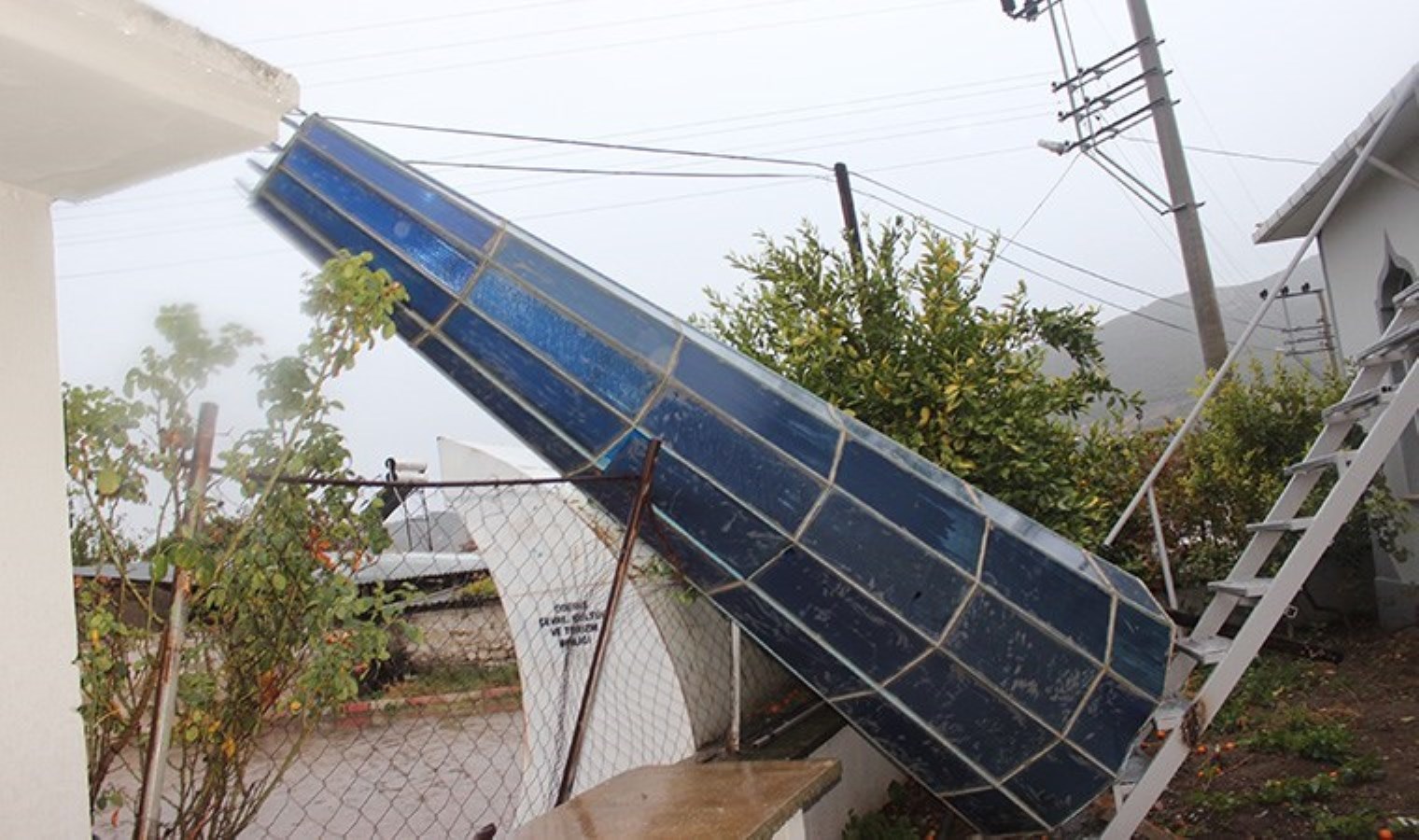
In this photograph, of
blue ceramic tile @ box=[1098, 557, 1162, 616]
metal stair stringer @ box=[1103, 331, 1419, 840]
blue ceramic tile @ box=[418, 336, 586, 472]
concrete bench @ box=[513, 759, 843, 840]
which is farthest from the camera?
metal stair stringer @ box=[1103, 331, 1419, 840]

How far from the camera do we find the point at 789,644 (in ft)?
12.0

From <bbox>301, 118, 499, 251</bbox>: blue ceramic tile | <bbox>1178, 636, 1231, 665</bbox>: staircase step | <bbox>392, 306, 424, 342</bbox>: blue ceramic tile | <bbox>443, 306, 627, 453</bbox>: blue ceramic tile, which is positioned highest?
<bbox>301, 118, 499, 251</bbox>: blue ceramic tile

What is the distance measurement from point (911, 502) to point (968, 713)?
31.3 inches

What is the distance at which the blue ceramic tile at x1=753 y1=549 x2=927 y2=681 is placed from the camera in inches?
135

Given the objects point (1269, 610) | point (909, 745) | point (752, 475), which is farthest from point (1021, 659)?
point (1269, 610)

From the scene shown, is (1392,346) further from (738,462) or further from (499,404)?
(499,404)

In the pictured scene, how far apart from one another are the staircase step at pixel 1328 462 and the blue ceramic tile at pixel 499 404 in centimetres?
324

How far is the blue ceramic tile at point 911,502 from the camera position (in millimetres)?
3438

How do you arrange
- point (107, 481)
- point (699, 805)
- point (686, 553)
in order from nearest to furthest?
point (107, 481) → point (699, 805) → point (686, 553)

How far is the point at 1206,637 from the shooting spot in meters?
4.87

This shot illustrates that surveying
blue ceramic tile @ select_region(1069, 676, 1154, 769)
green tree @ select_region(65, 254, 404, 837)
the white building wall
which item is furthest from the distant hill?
green tree @ select_region(65, 254, 404, 837)

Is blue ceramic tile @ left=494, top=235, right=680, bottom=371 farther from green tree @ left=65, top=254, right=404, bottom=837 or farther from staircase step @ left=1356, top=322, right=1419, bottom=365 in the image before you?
staircase step @ left=1356, top=322, right=1419, bottom=365

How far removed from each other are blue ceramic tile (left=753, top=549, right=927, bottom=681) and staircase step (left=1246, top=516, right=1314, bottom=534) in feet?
6.55

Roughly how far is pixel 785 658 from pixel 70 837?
2448 mm
